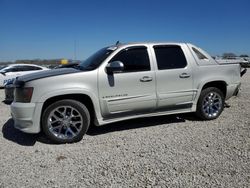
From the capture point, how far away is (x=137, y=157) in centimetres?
407

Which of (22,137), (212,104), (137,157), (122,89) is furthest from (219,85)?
(22,137)

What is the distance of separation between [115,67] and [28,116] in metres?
1.76

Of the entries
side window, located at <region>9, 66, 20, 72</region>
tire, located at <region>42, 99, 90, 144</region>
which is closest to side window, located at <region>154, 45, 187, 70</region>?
tire, located at <region>42, 99, 90, 144</region>

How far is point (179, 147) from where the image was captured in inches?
175

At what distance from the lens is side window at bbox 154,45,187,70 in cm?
552

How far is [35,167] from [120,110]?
76.8 inches

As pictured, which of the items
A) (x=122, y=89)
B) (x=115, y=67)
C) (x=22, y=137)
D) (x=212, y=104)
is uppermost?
(x=115, y=67)

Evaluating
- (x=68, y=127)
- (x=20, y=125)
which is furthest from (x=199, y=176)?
(x=20, y=125)

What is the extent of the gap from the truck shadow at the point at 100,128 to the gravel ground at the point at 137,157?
0.02 meters

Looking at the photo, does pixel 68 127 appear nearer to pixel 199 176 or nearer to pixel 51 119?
pixel 51 119

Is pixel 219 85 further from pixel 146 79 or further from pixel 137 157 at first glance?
pixel 137 157

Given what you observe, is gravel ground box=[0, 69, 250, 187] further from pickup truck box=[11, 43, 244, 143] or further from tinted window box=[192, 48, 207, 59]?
tinted window box=[192, 48, 207, 59]

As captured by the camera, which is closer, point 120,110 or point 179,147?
point 179,147

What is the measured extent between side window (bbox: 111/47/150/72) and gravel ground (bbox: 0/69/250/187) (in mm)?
1298
